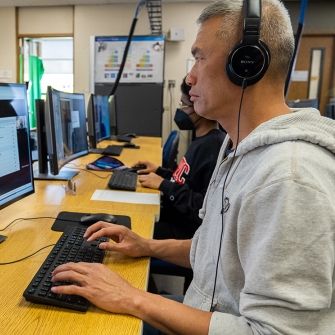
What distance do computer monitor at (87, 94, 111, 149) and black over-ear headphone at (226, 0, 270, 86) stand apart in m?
1.93

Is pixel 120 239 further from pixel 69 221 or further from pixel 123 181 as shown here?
pixel 123 181

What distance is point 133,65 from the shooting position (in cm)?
509

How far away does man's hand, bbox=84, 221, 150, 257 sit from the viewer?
3.09 feet

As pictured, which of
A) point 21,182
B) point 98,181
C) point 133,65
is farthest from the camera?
point 133,65

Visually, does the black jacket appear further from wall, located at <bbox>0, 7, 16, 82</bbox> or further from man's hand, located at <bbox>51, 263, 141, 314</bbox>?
wall, located at <bbox>0, 7, 16, 82</bbox>

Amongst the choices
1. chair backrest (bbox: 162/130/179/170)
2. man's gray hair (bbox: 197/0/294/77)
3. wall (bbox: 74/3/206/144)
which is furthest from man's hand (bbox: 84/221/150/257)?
wall (bbox: 74/3/206/144)

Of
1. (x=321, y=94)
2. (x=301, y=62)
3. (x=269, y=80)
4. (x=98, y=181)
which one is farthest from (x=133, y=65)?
(x=269, y=80)

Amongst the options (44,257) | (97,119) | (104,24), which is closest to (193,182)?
(44,257)

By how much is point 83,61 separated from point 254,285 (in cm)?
528

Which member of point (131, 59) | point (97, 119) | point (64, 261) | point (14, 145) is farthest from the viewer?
point (131, 59)

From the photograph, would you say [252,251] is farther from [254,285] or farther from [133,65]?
[133,65]

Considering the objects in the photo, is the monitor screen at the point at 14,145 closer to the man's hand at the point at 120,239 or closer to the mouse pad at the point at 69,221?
the mouse pad at the point at 69,221

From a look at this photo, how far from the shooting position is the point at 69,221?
1158 millimetres

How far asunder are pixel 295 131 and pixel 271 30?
26cm
